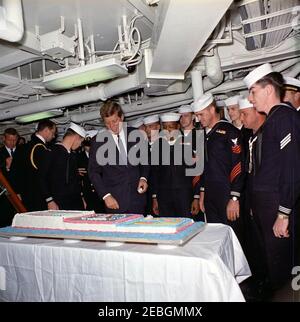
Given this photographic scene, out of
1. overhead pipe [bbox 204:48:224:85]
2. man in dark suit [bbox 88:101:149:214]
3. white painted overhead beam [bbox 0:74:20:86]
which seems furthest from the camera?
white painted overhead beam [bbox 0:74:20:86]

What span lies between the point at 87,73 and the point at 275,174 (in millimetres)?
2420

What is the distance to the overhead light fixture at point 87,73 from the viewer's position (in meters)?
3.34

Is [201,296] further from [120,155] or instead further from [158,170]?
[158,170]

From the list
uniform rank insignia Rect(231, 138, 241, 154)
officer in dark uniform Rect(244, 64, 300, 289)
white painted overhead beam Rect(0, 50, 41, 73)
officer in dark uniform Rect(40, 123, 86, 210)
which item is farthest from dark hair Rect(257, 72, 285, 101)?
white painted overhead beam Rect(0, 50, 41, 73)

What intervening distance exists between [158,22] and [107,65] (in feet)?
2.83

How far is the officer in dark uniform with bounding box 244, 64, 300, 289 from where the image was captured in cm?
209

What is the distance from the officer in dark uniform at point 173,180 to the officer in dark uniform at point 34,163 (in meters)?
1.56

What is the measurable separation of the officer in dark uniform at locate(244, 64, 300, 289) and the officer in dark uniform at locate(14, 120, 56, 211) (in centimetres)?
273

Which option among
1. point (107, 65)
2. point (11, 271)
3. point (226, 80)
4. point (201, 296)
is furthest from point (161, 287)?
point (226, 80)

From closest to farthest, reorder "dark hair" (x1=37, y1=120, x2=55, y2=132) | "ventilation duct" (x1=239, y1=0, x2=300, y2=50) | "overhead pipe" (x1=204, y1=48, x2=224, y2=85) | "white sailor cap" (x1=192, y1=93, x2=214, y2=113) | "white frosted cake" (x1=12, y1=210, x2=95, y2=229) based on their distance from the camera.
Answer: "white frosted cake" (x1=12, y1=210, x2=95, y2=229)
"ventilation duct" (x1=239, y1=0, x2=300, y2=50)
"white sailor cap" (x1=192, y1=93, x2=214, y2=113)
"overhead pipe" (x1=204, y1=48, x2=224, y2=85)
"dark hair" (x1=37, y1=120, x2=55, y2=132)

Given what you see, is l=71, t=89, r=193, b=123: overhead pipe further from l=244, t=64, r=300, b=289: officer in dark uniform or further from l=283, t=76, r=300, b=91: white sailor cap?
l=244, t=64, r=300, b=289: officer in dark uniform

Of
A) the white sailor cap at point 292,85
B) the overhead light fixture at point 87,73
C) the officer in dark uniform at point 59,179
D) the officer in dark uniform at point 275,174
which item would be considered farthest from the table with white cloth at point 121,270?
the overhead light fixture at point 87,73

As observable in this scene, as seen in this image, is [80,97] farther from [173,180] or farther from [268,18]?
[268,18]

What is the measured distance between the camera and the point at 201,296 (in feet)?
4.57
